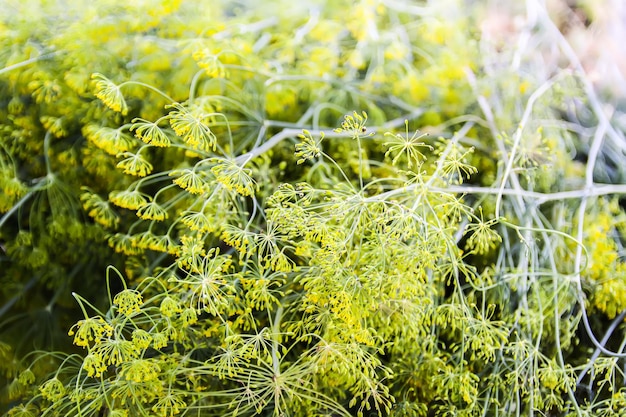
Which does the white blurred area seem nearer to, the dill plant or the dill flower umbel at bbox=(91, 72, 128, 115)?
the dill plant

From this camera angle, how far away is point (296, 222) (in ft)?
2.32

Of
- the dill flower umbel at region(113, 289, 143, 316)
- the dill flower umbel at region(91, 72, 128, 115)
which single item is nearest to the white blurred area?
the dill flower umbel at region(91, 72, 128, 115)

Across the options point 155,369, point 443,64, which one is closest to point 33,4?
point 155,369

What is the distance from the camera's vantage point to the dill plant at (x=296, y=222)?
73cm

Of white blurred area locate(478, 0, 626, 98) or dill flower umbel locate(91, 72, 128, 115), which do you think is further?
white blurred area locate(478, 0, 626, 98)

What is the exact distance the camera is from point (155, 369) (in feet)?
2.41

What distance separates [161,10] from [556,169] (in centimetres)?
88

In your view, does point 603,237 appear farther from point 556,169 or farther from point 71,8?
point 71,8

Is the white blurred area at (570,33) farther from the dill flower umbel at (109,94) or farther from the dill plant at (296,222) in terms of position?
the dill flower umbel at (109,94)

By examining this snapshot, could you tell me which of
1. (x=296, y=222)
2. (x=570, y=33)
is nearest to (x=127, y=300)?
(x=296, y=222)

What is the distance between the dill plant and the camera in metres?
0.73

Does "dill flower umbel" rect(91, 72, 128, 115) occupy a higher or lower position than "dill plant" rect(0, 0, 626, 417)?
higher

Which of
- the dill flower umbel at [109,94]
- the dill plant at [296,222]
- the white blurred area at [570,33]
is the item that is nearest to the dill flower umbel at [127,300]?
the dill plant at [296,222]

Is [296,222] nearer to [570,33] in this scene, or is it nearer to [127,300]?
[127,300]
